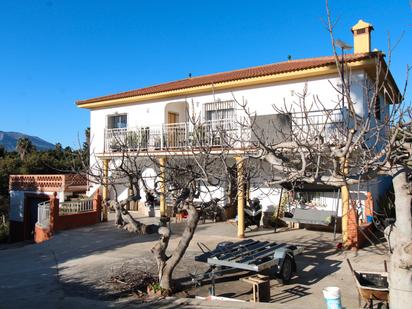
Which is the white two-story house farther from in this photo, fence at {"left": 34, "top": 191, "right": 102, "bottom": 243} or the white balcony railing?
the white balcony railing

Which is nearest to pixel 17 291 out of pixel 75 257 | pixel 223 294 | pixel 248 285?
pixel 75 257

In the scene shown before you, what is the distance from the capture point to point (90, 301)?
21.2 feet

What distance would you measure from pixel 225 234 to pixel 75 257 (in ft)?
16.7

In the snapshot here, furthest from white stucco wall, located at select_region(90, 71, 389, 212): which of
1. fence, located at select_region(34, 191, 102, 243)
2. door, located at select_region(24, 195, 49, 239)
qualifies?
door, located at select_region(24, 195, 49, 239)

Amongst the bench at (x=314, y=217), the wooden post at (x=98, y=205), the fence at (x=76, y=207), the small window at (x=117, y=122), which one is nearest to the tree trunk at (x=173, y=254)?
the bench at (x=314, y=217)

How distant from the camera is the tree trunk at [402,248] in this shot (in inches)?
158

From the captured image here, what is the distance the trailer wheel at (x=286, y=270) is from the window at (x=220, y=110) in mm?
8539

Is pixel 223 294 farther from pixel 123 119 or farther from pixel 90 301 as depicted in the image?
pixel 123 119

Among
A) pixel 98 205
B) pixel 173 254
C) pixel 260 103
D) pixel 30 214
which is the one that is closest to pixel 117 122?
pixel 98 205

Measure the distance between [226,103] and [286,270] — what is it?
375 inches

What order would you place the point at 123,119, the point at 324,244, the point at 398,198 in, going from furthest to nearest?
the point at 123,119 < the point at 324,244 < the point at 398,198

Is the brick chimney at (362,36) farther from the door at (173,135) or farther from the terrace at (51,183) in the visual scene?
the terrace at (51,183)

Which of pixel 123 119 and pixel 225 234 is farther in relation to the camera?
pixel 123 119

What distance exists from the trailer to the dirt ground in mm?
259
